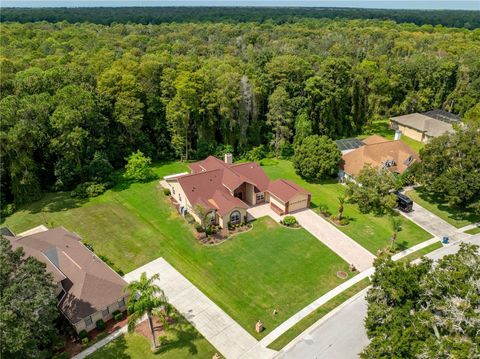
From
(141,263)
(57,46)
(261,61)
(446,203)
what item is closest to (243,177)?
(141,263)

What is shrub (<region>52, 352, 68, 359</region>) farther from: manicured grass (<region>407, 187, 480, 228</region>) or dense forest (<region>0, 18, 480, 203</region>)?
manicured grass (<region>407, 187, 480, 228</region>)

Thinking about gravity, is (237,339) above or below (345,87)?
below

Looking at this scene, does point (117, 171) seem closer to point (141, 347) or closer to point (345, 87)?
point (141, 347)

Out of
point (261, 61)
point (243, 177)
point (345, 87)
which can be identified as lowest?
point (243, 177)

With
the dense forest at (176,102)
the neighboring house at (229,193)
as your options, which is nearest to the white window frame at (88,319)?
the neighboring house at (229,193)

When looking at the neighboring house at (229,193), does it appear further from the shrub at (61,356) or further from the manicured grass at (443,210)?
the shrub at (61,356)
